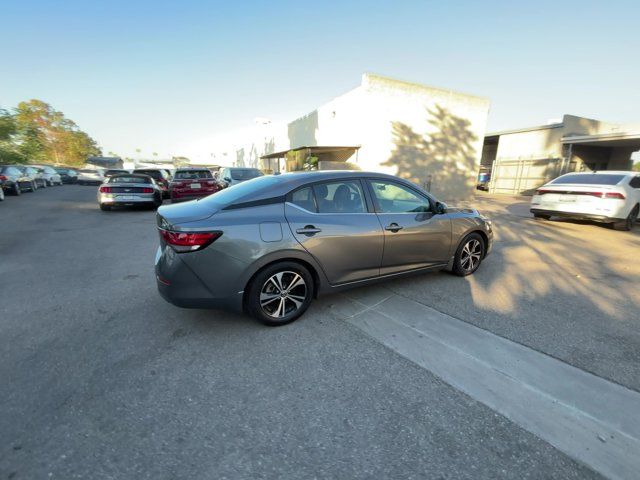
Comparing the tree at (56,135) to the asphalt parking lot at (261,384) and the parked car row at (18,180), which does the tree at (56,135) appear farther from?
the asphalt parking lot at (261,384)

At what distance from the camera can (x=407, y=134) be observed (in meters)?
17.0

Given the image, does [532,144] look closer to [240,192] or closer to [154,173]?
[154,173]

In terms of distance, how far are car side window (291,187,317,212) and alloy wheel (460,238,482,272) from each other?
253cm

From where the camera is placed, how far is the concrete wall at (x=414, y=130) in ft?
53.0

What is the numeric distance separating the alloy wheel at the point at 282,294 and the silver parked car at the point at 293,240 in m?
0.01

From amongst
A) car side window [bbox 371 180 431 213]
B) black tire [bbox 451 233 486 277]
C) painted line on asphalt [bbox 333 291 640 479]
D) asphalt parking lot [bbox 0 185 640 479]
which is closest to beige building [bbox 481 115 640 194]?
black tire [bbox 451 233 486 277]

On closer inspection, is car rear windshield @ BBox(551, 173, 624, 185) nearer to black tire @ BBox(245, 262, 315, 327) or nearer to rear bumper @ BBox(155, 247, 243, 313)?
black tire @ BBox(245, 262, 315, 327)

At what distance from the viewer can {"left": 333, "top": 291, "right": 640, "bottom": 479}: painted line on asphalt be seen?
6.48 ft

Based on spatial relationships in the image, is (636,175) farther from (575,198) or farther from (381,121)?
(381,121)

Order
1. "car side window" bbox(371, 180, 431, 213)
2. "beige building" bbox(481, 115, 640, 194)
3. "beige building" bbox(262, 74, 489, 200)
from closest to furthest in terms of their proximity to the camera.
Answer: "car side window" bbox(371, 180, 431, 213)
"beige building" bbox(262, 74, 489, 200)
"beige building" bbox(481, 115, 640, 194)

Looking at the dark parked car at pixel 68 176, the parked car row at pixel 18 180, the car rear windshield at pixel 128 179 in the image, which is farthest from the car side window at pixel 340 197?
the dark parked car at pixel 68 176

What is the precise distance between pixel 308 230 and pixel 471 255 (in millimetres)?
2911

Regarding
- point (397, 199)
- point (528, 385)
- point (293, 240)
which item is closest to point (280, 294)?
point (293, 240)

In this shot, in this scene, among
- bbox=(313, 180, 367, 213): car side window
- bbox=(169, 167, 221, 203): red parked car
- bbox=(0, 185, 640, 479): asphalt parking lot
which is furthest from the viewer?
bbox=(169, 167, 221, 203): red parked car
